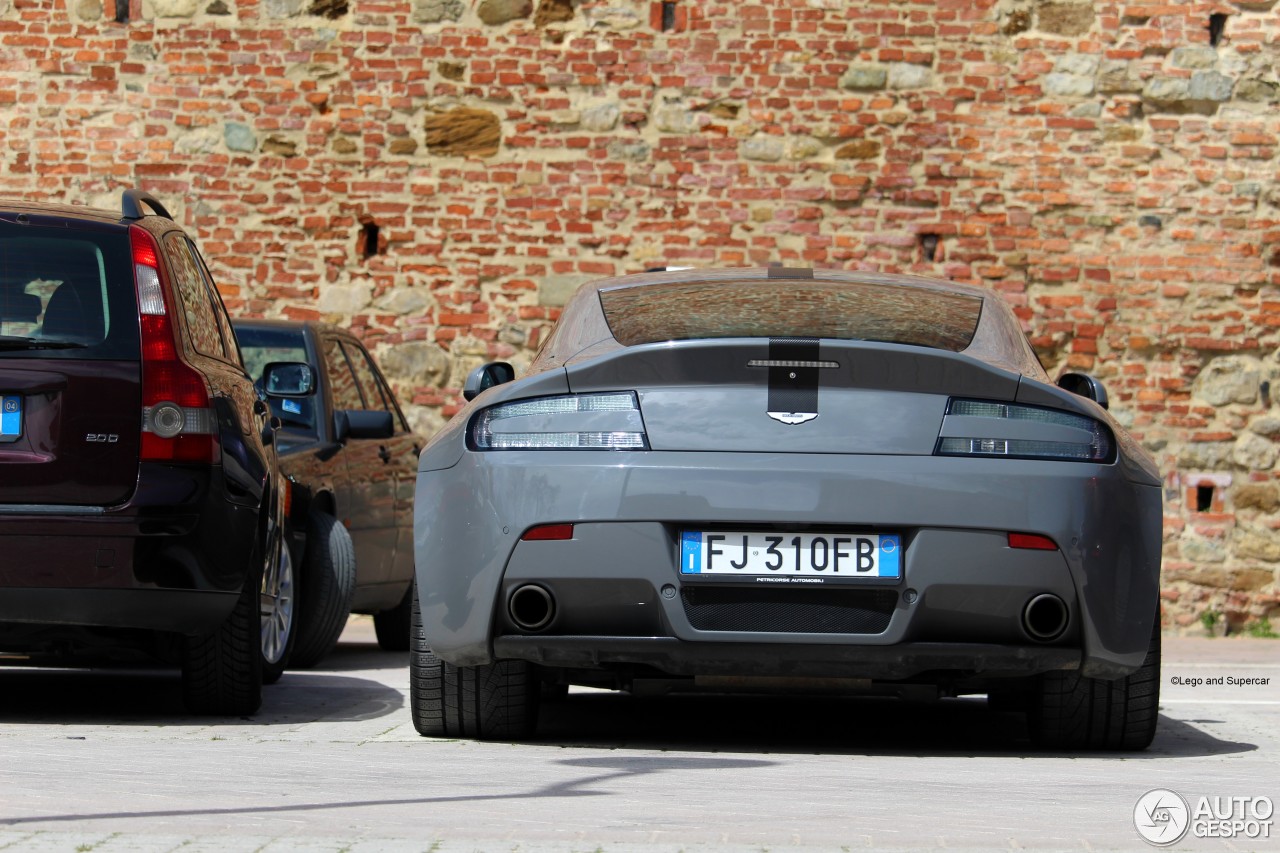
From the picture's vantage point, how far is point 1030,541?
530 centimetres

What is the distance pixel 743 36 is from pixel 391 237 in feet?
9.38

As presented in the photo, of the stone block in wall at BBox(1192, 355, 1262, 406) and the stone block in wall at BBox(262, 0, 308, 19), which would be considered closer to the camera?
the stone block in wall at BBox(1192, 355, 1262, 406)

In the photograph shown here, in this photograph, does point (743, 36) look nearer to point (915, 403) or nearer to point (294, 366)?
point (294, 366)

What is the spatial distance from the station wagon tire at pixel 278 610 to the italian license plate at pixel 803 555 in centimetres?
238

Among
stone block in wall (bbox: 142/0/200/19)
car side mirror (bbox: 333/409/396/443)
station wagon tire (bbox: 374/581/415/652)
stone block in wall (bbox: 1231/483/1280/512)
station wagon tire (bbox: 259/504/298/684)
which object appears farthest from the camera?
stone block in wall (bbox: 142/0/200/19)

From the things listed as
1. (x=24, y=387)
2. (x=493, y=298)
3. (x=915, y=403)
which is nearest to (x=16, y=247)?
(x=24, y=387)

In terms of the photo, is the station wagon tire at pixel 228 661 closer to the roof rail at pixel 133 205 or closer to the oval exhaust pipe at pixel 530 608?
the roof rail at pixel 133 205

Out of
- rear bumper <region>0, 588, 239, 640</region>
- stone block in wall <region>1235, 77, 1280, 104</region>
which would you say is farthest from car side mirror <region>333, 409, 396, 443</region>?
stone block in wall <region>1235, 77, 1280, 104</region>

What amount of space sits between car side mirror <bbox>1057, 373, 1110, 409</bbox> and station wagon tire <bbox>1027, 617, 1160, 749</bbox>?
756 mm

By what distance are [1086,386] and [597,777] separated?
2.35 metres

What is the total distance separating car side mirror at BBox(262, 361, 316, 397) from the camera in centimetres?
832

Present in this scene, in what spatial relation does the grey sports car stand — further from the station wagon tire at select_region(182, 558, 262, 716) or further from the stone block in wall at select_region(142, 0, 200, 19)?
the stone block in wall at select_region(142, 0, 200, 19)
